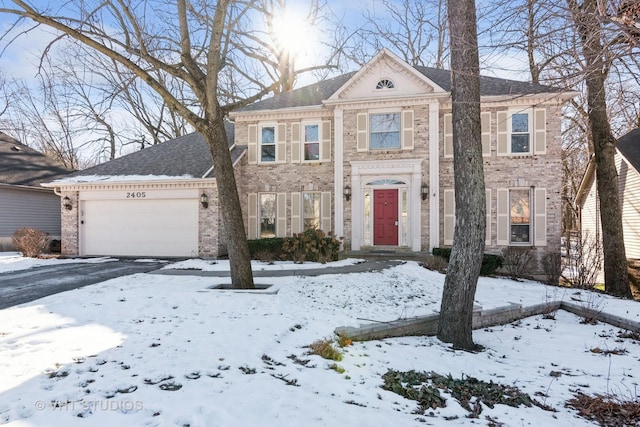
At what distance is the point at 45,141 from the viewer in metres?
26.5

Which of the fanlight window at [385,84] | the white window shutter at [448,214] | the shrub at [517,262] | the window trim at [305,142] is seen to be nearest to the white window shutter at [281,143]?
the window trim at [305,142]

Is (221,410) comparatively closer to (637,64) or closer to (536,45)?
(536,45)

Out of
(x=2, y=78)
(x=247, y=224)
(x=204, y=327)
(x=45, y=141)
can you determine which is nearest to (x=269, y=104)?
(x=247, y=224)

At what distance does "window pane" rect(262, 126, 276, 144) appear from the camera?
551 inches

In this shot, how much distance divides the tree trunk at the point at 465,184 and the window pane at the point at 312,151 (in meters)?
8.52

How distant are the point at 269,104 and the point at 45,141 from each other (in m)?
22.2

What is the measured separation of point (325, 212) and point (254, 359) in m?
9.74

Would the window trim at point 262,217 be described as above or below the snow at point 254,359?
above

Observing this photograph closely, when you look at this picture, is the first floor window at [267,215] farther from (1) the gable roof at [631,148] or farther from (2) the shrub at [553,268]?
(1) the gable roof at [631,148]

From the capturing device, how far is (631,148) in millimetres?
13891

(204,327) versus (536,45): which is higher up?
(536,45)

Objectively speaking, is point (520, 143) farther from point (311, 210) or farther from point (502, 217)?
point (311, 210)

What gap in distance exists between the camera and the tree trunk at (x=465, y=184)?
5.12 metres

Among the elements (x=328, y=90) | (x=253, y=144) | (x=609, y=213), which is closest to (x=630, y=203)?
(x=609, y=213)
